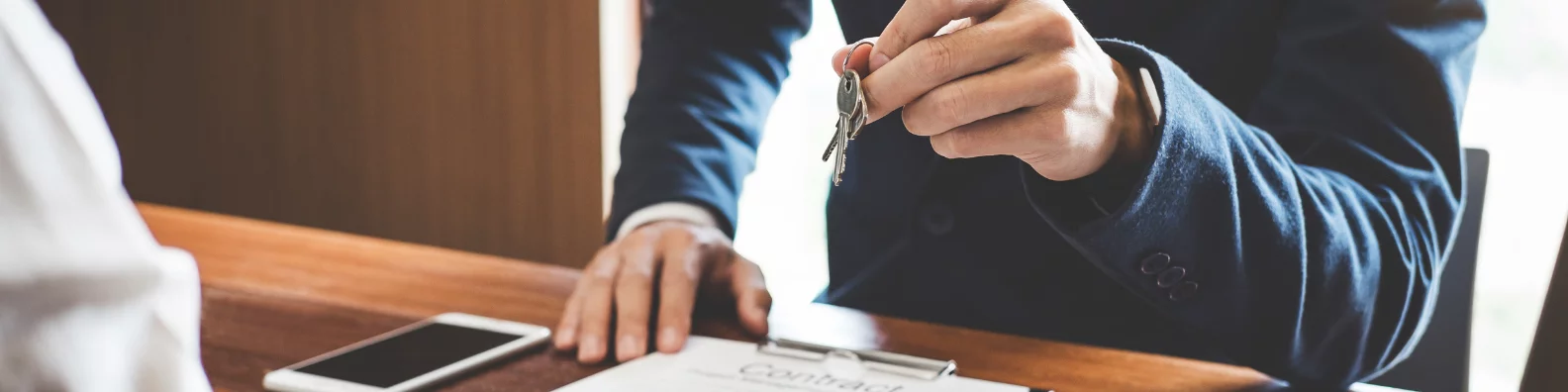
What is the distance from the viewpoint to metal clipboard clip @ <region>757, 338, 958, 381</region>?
0.64m

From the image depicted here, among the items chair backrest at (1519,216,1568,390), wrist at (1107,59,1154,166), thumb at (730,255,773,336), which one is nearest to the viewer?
chair backrest at (1519,216,1568,390)

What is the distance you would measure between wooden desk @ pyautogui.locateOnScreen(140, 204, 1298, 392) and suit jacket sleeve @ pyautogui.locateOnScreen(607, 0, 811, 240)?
152 mm

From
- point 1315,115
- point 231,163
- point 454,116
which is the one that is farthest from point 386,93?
point 1315,115

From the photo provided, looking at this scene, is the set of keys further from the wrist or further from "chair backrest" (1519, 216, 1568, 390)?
"chair backrest" (1519, 216, 1568, 390)

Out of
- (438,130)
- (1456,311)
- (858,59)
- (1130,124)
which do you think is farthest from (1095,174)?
(438,130)

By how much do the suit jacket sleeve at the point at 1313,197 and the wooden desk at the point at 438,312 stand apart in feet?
0.20

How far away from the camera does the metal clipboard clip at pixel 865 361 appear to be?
2.09 ft

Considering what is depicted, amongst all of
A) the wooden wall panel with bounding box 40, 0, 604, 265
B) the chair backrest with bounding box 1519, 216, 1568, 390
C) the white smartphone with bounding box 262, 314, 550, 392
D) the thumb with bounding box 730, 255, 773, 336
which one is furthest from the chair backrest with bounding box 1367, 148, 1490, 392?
the wooden wall panel with bounding box 40, 0, 604, 265

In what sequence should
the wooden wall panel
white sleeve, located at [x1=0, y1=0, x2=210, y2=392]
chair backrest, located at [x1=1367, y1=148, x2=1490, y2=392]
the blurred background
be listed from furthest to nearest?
the wooden wall panel, the blurred background, chair backrest, located at [x1=1367, y1=148, x2=1490, y2=392], white sleeve, located at [x1=0, y1=0, x2=210, y2=392]

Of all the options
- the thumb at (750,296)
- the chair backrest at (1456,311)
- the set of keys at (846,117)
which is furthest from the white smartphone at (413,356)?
the chair backrest at (1456,311)

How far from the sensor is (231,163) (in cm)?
302

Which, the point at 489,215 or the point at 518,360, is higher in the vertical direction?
the point at 518,360

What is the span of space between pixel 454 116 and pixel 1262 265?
229 cm

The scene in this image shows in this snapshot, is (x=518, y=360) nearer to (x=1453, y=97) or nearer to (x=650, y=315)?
(x=650, y=315)
